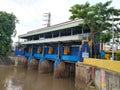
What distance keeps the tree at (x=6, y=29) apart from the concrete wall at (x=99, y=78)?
25.0 m

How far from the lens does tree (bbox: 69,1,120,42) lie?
65.8 ft

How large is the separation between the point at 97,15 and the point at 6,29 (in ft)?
87.3

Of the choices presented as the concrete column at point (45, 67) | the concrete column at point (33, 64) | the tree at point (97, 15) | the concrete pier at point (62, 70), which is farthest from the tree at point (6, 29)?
the tree at point (97, 15)

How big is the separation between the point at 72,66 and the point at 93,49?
29.4 feet

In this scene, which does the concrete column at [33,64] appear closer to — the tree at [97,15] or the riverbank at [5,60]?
the riverbank at [5,60]

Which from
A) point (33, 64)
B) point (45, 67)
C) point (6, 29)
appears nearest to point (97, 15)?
point (45, 67)

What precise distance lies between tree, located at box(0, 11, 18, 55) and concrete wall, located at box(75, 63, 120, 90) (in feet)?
81.9

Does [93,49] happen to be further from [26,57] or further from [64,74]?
[26,57]

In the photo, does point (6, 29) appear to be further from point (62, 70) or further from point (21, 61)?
point (62, 70)

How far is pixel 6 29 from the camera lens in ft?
133

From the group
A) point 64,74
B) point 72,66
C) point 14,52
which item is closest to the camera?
point 64,74

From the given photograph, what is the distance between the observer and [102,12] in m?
20.6

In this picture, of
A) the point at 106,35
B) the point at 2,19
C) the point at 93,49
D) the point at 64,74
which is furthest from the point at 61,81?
the point at 2,19

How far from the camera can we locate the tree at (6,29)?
39312 mm
